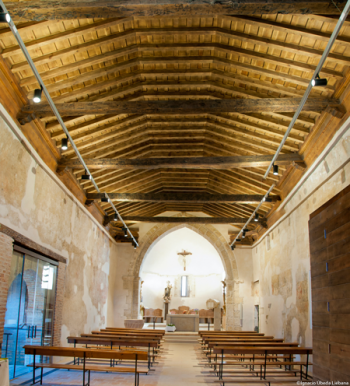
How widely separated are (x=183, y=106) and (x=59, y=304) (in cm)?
537

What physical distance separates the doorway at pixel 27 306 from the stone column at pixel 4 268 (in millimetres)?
A: 263

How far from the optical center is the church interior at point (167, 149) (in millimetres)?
5125

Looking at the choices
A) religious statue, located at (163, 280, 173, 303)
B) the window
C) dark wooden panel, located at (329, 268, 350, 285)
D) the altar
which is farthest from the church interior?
the window

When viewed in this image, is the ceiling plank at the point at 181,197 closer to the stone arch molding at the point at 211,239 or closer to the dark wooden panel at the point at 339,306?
the stone arch molding at the point at 211,239

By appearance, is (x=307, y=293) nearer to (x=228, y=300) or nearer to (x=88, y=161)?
(x=88, y=161)

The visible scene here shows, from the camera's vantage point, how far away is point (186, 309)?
20828mm

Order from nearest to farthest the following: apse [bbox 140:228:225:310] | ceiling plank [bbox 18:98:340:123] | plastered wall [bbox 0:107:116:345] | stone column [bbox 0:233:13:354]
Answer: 1. stone column [bbox 0:233:13:354]
2. plastered wall [bbox 0:107:116:345]
3. ceiling plank [bbox 18:98:340:123]
4. apse [bbox 140:228:225:310]

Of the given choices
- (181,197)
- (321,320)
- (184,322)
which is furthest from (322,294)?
(184,322)

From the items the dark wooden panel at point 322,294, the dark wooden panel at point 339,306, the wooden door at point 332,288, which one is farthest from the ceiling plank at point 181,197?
the dark wooden panel at point 339,306

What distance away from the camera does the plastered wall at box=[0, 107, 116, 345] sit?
243 inches

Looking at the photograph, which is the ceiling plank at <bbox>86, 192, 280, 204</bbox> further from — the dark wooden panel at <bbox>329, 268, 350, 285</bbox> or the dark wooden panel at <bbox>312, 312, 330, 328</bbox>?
the dark wooden panel at <bbox>329, 268, 350, 285</bbox>

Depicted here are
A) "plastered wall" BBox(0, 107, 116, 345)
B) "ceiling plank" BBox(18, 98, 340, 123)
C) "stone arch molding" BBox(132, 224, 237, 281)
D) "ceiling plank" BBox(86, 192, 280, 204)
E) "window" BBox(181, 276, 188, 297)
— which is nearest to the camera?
"plastered wall" BBox(0, 107, 116, 345)

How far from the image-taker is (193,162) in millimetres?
8492

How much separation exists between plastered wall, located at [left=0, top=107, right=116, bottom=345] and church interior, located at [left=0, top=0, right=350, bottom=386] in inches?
2.0
